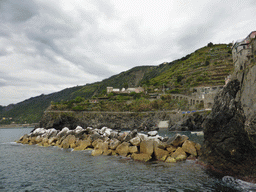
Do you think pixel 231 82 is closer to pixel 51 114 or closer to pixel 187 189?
pixel 187 189

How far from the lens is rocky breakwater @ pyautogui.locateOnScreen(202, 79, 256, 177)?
13383 millimetres

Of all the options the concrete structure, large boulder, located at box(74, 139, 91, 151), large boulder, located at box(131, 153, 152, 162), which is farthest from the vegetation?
large boulder, located at box(131, 153, 152, 162)

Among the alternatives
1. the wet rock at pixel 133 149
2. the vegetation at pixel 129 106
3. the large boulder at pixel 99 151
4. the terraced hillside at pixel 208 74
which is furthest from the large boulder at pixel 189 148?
the terraced hillside at pixel 208 74

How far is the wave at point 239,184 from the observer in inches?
453

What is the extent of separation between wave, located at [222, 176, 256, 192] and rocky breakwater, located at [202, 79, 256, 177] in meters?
0.93

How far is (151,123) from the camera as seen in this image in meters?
102

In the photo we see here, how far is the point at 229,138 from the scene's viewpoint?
1505cm

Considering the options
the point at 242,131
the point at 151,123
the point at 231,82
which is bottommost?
the point at 151,123

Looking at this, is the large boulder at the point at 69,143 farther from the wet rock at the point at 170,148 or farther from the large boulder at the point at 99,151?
the wet rock at the point at 170,148

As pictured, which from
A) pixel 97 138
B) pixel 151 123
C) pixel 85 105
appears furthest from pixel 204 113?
pixel 85 105

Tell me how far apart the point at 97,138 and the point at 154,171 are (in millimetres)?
17587

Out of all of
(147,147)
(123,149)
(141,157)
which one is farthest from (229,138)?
(123,149)

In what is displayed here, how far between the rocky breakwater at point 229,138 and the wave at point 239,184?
925mm

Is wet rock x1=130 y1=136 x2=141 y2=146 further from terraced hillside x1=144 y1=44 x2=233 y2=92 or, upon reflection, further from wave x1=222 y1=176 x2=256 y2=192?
terraced hillside x1=144 y1=44 x2=233 y2=92
